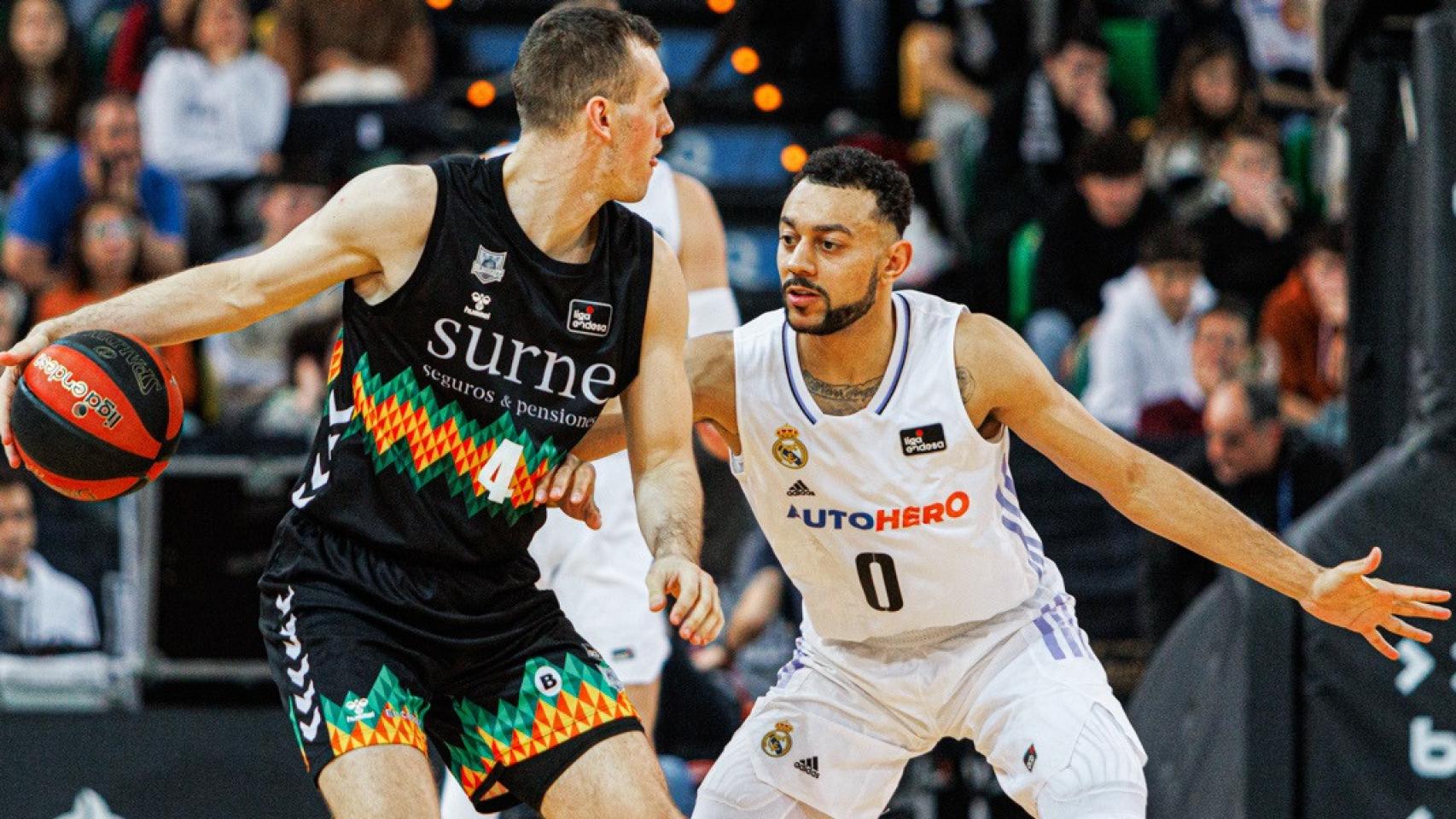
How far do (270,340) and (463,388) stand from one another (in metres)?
5.81

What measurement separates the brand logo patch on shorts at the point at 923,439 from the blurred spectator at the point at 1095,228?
556cm

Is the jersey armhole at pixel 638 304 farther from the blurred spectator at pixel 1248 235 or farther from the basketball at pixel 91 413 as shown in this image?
the blurred spectator at pixel 1248 235

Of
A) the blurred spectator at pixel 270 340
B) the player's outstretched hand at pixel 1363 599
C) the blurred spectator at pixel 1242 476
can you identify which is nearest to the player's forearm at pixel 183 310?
the player's outstretched hand at pixel 1363 599

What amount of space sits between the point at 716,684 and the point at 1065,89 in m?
5.20

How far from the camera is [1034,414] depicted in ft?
17.4

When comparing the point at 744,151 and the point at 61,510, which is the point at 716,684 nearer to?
the point at 61,510

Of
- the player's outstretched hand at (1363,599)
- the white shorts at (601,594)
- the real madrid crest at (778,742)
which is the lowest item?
the real madrid crest at (778,742)

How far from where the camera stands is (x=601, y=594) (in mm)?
5977

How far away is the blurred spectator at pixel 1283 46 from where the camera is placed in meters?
12.7

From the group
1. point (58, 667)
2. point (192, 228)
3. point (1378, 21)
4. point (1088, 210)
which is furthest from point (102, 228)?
point (1378, 21)

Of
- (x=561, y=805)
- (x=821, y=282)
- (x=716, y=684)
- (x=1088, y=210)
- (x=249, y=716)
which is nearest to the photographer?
(x=561, y=805)

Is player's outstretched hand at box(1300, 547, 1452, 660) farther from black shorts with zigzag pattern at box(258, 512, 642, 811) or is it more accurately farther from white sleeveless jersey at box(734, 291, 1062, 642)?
black shorts with zigzag pattern at box(258, 512, 642, 811)

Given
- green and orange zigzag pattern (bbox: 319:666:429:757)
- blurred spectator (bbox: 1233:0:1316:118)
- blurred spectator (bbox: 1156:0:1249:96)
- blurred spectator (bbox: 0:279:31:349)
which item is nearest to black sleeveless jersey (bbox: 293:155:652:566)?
green and orange zigzag pattern (bbox: 319:666:429:757)

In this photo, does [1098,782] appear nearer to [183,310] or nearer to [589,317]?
[589,317]
